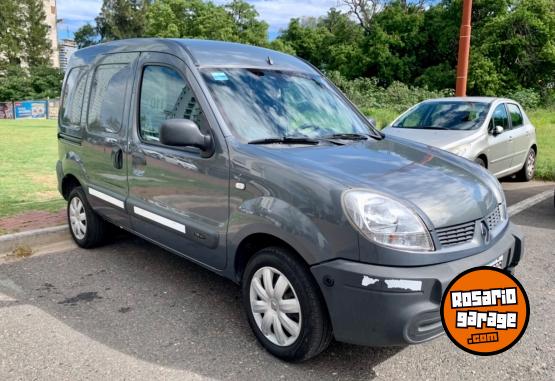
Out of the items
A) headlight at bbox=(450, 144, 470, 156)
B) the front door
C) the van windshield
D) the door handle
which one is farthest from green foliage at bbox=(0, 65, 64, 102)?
the van windshield

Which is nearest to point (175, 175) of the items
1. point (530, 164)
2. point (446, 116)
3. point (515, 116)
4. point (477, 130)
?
point (477, 130)

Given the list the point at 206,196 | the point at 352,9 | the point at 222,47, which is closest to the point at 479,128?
the point at 222,47

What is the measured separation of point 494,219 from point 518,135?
21.0 feet

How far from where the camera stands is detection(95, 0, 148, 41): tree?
69.4 m

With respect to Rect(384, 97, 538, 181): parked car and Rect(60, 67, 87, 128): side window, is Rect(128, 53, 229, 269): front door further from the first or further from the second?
Rect(384, 97, 538, 181): parked car

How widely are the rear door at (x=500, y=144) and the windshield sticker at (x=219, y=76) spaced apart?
18.0 ft

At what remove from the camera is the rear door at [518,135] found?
8750mm

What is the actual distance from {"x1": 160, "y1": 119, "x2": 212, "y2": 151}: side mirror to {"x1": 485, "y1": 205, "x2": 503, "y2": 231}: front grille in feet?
6.13

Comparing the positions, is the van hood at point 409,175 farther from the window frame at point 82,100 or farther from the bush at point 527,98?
the bush at point 527,98

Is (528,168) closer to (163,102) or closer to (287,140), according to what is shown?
(287,140)

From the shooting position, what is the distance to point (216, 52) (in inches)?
151

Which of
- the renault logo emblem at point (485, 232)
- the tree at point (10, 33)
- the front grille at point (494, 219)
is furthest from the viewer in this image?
the tree at point (10, 33)

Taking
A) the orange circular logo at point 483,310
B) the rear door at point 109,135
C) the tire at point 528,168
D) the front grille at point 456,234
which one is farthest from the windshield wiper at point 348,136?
the tire at point 528,168

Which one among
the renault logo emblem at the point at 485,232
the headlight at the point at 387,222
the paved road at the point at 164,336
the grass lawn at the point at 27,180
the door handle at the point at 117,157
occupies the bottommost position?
the paved road at the point at 164,336
